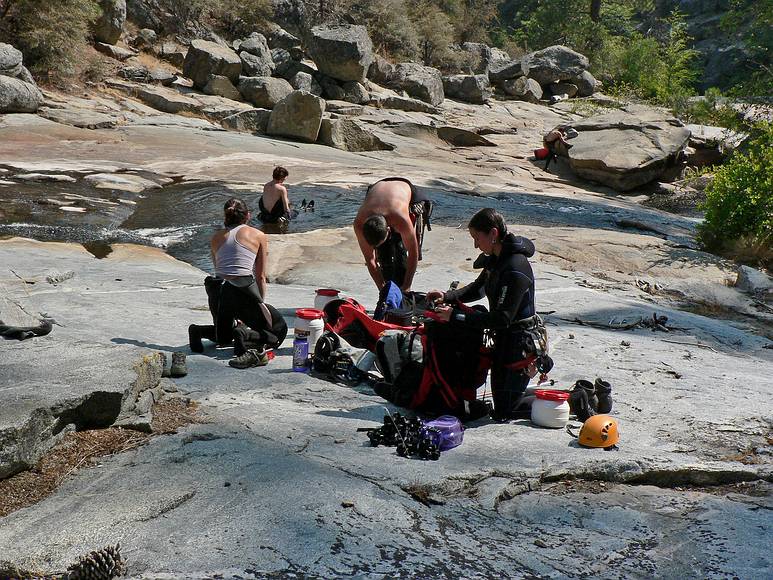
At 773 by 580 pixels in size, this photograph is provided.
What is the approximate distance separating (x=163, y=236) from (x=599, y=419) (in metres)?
8.13

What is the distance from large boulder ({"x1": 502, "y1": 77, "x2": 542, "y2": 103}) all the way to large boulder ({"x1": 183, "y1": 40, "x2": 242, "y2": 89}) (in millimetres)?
12574

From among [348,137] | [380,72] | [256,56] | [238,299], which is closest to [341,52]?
[256,56]

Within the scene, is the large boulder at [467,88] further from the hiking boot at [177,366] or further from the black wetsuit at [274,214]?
the hiking boot at [177,366]

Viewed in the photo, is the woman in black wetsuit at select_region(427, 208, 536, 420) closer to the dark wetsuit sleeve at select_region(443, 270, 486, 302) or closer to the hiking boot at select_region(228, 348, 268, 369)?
the dark wetsuit sleeve at select_region(443, 270, 486, 302)

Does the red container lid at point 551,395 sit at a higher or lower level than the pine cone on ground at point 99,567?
higher

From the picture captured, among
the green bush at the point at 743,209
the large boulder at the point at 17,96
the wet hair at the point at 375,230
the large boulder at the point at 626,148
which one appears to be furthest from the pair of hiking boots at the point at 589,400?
the large boulder at the point at 17,96

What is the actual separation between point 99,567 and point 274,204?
9.44 meters

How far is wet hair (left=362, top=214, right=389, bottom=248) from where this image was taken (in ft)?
20.2

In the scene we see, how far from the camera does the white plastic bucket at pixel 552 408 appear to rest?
4.52 m

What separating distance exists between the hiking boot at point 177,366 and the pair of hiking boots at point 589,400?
234 cm

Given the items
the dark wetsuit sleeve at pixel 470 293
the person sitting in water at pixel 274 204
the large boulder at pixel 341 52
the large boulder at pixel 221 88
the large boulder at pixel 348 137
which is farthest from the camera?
the large boulder at pixel 341 52

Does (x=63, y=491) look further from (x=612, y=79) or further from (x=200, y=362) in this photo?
(x=612, y=79)

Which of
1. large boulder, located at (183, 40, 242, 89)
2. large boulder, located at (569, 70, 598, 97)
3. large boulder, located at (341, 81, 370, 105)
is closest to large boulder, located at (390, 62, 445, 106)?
large boulder, located at (341, 81, 370, 105)

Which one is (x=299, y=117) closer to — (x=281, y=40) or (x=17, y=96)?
(x=17, y=96)
